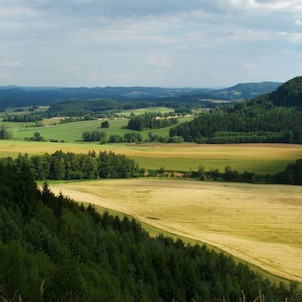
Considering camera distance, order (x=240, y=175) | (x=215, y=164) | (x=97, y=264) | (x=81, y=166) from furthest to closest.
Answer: (x=215, y=164), (x=81, y=166), (x=240, y=175), (x=97, y=264)

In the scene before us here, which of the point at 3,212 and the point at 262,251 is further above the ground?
the point at 3,212

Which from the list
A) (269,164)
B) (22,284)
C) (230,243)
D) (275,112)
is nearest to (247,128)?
(275,112)

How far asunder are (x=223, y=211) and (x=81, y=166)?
4761cm

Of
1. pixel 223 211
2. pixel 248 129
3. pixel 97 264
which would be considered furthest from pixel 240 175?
pixel 248 129

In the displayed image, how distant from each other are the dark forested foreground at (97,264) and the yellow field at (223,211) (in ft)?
35.3

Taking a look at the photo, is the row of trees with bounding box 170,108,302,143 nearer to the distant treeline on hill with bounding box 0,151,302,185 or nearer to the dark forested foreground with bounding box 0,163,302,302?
the distant treeline on hill with bounding box 0,151,302,185

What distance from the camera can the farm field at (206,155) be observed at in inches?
4412

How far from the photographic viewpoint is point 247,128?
187 m

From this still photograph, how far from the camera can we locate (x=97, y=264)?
106 feet

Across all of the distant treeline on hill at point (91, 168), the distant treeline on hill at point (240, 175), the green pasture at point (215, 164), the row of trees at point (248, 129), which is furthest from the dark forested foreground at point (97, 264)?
the row of trees at point (248, 129)

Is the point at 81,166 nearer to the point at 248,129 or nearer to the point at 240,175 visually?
the point at 240,175

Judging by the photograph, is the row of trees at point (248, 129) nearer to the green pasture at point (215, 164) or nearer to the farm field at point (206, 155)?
the farm field at point (206, 155)

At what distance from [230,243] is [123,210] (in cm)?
2302

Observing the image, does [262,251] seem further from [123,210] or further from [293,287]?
[123,210]
